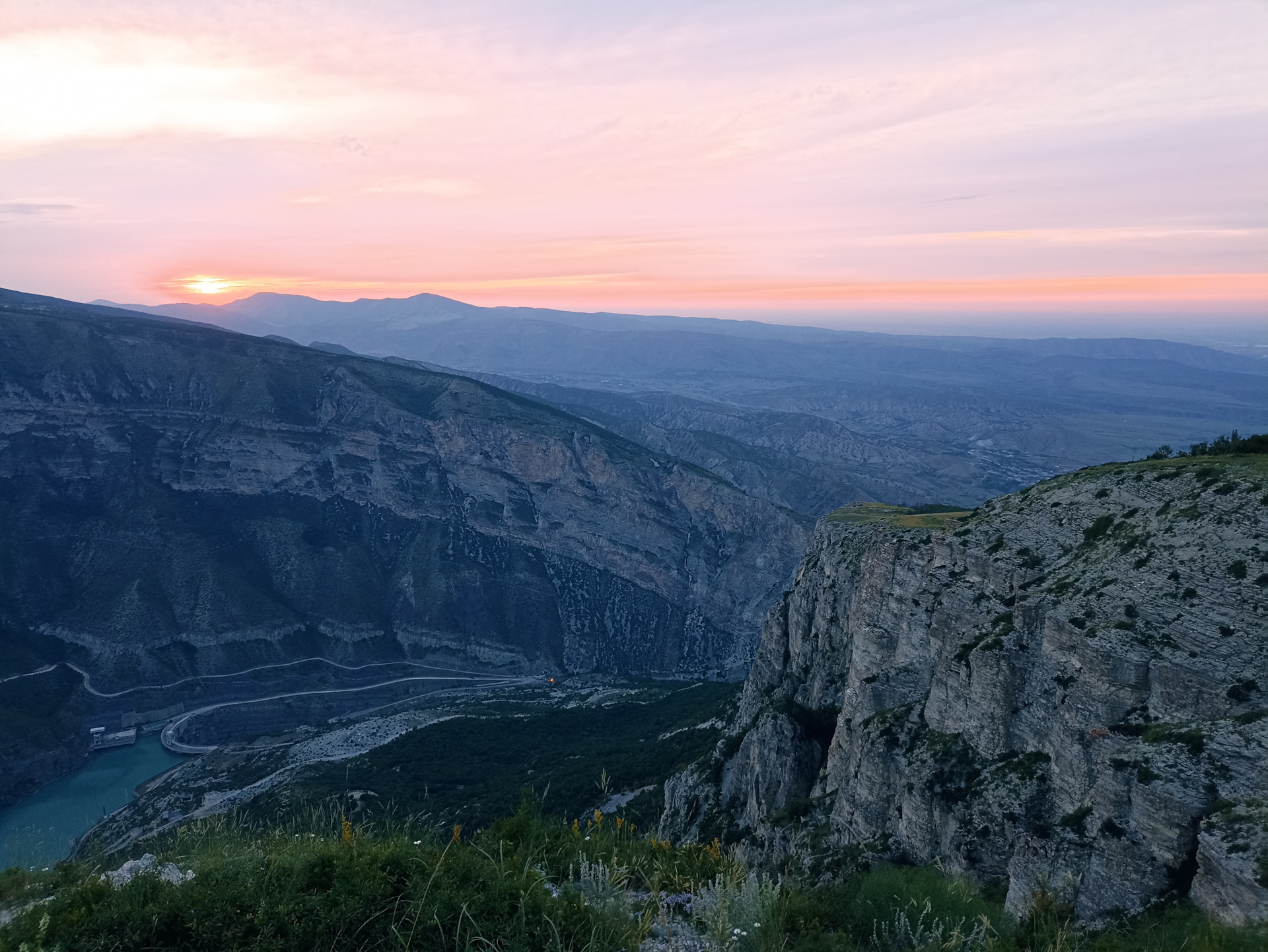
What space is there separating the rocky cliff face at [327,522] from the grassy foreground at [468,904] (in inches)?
4368

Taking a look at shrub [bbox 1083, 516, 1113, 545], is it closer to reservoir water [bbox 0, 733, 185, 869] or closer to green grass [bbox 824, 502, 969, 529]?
green grass [bbox 824, 502, 969, 529]

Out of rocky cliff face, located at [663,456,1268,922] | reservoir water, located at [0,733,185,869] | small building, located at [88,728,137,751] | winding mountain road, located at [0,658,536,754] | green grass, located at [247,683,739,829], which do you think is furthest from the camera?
winding mountain road, located at [0,658,536,754]

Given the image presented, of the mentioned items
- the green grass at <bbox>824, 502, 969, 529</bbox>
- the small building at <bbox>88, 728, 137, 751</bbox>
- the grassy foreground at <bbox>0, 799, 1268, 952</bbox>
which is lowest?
the small building at <bbox>88, 728, 137, 751</bbox>

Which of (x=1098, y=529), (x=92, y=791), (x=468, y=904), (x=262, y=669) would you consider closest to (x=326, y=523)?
(x=262, y=669)

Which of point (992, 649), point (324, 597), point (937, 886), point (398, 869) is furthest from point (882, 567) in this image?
point (324, 597)

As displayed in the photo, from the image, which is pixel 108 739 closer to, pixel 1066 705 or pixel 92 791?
pixel 92 791

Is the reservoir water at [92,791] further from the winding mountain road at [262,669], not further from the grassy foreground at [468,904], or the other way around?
the grassy foreground at [468,904]

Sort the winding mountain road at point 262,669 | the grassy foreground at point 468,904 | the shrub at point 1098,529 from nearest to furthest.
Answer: the grassy foreground at point 468,904, the shrub at point 1098,529, the winding mountain road at point 262,669

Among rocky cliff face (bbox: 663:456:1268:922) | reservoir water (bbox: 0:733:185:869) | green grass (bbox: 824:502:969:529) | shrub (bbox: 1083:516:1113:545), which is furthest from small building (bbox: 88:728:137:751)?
shrub (bbox: 1083:516:1113:545)

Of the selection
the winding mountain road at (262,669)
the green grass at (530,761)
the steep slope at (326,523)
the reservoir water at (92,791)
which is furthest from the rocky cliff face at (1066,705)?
the steep slope at (326,523)

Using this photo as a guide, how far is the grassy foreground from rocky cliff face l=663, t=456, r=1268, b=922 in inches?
274

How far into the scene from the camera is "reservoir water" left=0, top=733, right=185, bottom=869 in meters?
72.9

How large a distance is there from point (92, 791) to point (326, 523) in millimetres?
61316

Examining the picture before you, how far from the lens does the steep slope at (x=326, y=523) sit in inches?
4262
